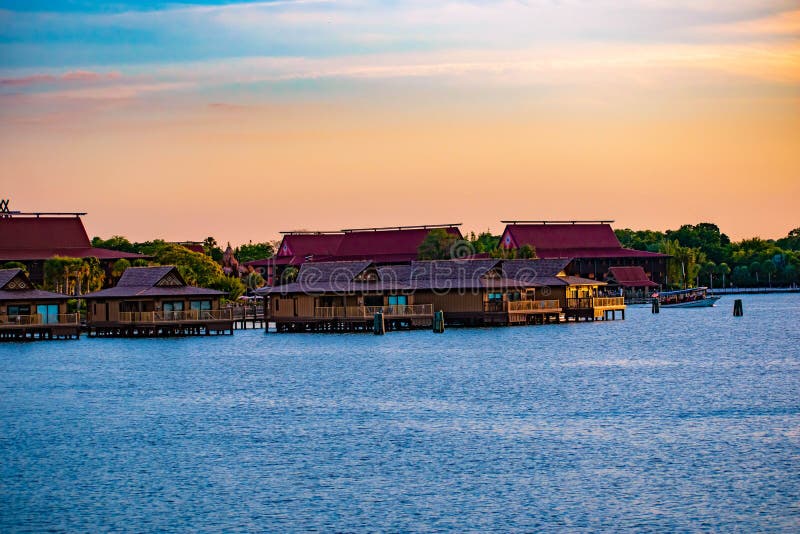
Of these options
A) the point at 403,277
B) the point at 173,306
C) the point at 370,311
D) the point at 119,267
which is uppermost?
the point at 119,267

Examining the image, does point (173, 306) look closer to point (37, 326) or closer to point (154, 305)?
point (154, 305)

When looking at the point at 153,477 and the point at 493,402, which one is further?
the point at 493,402

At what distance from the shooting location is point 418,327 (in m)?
102

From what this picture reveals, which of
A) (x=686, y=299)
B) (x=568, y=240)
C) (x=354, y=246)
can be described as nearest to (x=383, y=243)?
(x=354, y=246)

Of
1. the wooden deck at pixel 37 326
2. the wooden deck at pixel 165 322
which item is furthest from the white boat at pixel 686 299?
the wooden deck at pixel 37 326

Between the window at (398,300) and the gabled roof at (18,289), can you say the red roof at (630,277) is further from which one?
the gabled roof at (18,289)

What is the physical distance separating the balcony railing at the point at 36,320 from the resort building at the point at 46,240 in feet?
135

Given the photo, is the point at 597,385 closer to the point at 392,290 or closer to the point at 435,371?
the point at 435,371

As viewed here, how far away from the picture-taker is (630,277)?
171 meters

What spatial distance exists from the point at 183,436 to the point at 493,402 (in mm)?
14410

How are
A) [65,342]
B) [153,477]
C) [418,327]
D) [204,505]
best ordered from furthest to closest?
[418,327]
[65,342]
[153,477]
[204,505]

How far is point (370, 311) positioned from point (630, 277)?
80.4 metres

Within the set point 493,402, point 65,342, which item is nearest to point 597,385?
point 493,402

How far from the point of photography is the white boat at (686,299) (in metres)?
157
